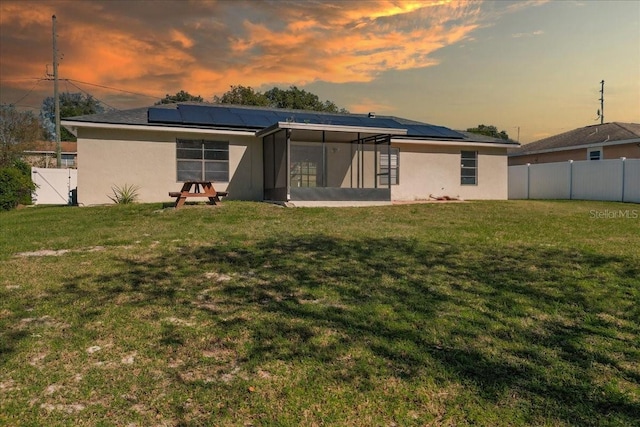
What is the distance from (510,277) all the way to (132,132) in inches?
553

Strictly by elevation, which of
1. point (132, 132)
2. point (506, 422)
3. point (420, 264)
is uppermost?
point (132, 132)

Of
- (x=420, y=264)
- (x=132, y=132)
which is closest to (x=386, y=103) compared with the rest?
(x=132, y=132)

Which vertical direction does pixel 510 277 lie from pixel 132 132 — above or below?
below

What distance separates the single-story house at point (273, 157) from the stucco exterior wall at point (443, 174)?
5 centimetres

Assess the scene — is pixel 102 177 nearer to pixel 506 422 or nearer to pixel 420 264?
pixel 420 264

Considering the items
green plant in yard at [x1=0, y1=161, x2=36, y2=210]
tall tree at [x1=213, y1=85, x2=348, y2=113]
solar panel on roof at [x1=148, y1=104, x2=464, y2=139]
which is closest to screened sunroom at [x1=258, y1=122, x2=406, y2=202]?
solar panel on roof at [x1=148, y1=104, x2=464, y2=139]

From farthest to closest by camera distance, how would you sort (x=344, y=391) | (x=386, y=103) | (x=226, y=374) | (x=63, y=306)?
(x=386, y=103), (x=63, y=306), (x=226, y=374), (x=344, y=391)

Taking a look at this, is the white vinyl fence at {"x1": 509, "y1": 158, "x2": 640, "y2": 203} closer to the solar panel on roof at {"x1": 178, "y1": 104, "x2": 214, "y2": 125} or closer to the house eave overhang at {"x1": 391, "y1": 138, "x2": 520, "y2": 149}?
the house eave overhang at {"x1": 391, "y1": 138, "x2": 520, "y2": 149}

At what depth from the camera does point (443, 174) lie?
768 inches

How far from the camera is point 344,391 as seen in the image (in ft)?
9.09

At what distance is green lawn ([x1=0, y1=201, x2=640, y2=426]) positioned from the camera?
103 inches

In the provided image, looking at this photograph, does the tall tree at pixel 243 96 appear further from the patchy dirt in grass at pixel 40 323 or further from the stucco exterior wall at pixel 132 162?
the patchy dirt in grass at pixel 40 323

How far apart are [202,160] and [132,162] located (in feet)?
8.13

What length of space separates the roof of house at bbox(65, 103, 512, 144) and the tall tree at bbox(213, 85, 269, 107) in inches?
818
